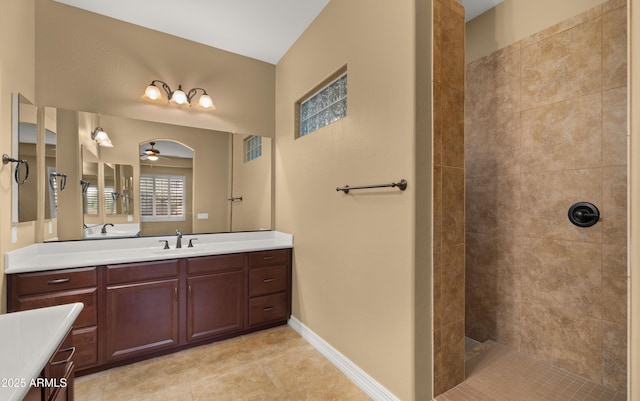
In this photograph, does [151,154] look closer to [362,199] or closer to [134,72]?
[134,72]

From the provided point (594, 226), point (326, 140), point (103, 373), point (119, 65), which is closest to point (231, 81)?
point (119, 65)

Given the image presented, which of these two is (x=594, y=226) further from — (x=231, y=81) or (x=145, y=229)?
(x=145, y=229)

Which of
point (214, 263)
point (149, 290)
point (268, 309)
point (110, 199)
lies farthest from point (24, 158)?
point (268, 309)

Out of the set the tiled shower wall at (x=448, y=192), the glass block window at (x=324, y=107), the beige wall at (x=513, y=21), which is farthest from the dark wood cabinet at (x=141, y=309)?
the beige wall at (x=513, y=21)

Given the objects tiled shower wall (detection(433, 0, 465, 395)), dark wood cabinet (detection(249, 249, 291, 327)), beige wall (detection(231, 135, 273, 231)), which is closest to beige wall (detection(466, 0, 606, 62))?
tiled shower wall (detection(433, 0, 465, 395))

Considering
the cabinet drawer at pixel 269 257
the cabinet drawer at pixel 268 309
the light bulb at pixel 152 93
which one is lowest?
the cabinet drawer at pixel 268 309

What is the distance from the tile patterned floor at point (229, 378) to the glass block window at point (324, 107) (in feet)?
6.58

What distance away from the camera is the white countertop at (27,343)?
2.18ft

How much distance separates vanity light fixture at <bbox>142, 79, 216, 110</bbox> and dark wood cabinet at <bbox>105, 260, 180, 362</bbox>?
157cm

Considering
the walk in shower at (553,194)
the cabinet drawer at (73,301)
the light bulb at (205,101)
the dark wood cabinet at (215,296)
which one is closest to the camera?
the walk in shower at (553,194)

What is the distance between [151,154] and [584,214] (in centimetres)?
357

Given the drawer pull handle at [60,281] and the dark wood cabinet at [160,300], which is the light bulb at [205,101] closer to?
the dark wood cabinet at [160,300]

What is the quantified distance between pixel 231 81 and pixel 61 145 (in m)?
1.65

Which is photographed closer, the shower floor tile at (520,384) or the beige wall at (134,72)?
the shower floor tile at (520,384)
